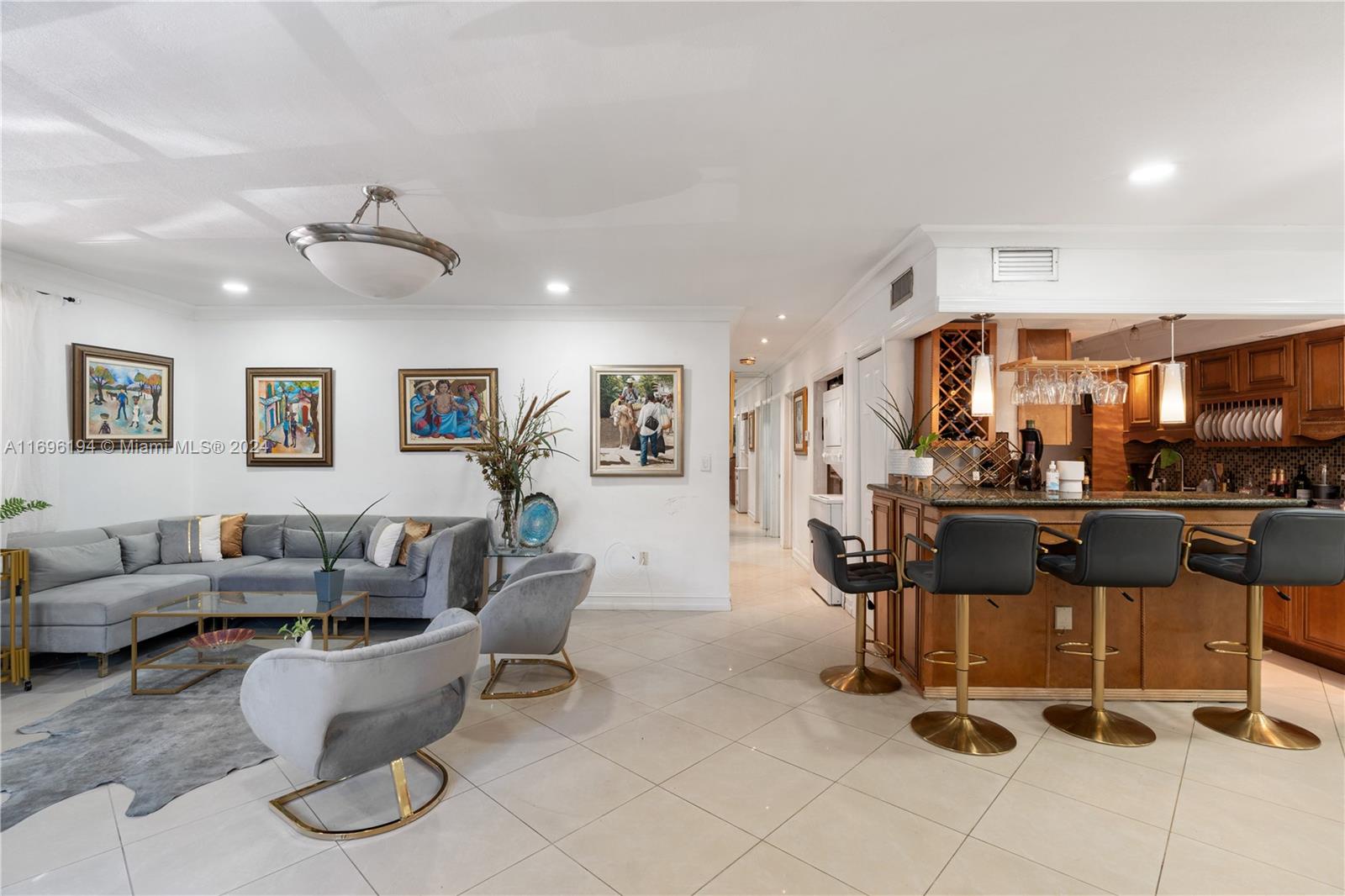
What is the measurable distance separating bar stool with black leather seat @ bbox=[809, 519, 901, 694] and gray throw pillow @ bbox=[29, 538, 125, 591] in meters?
4.62

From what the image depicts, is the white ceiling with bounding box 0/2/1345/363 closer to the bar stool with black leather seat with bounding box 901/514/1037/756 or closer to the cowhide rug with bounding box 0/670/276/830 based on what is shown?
the bar stool with black leather seat with bounding box 901/514/1037/756

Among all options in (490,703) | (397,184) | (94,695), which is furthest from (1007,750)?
(94,695)

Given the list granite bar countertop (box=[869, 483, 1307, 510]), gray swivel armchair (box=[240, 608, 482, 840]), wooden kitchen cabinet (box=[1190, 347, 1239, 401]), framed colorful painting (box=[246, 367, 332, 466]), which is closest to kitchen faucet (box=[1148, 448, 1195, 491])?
wooden kitchen cabinet (box=[1190, 347, 1239, 401])

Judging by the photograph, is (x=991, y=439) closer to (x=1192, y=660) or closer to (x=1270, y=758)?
(x=1192, y=660)

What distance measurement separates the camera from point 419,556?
14.9 feet

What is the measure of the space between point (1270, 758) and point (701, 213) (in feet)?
12.0

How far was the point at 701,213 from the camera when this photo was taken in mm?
3275

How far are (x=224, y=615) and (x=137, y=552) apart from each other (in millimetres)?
1727

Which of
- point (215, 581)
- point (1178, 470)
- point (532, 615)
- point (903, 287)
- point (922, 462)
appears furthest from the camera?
point (1178, 470)

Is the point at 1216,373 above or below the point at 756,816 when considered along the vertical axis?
above

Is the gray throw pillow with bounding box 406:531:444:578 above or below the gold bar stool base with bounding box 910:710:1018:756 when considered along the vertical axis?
above

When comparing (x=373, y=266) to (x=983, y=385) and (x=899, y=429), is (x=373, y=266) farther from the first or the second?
(x=983, y=385)

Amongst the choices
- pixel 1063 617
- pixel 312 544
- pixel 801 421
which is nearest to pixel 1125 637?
pixel 1063 617

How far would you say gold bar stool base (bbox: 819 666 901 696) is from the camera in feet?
11.4
